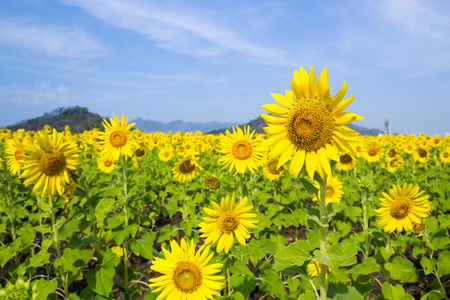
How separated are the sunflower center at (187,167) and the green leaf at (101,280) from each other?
2.34 meters

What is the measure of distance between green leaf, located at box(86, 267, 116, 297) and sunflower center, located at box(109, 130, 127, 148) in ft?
6.12

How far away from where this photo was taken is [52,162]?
3229mm

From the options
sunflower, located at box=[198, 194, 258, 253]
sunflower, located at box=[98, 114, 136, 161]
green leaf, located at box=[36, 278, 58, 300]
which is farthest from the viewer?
sunflower, located at box=[98, 114, 136, 161]

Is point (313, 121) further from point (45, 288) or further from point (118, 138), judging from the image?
point (45, 288)

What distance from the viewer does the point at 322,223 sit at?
209cm

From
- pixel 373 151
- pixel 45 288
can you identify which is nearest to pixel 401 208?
pixel 45 288

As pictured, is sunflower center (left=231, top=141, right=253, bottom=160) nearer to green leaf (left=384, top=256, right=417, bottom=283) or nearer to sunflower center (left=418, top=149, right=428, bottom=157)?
green leaf (left=384, top=256, right=417, bottom=283)

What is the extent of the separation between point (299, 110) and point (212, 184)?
2.60m

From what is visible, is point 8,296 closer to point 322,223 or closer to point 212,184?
point 322,223

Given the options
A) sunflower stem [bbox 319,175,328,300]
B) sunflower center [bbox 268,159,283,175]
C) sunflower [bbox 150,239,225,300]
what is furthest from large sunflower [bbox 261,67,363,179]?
sunflower center [bbox 268,159,283,175]

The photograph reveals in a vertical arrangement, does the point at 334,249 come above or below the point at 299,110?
below

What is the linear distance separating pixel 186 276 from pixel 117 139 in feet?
9.06

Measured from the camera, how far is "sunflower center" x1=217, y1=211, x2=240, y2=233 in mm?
2770

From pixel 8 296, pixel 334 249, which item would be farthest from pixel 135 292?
pixel 334 249
